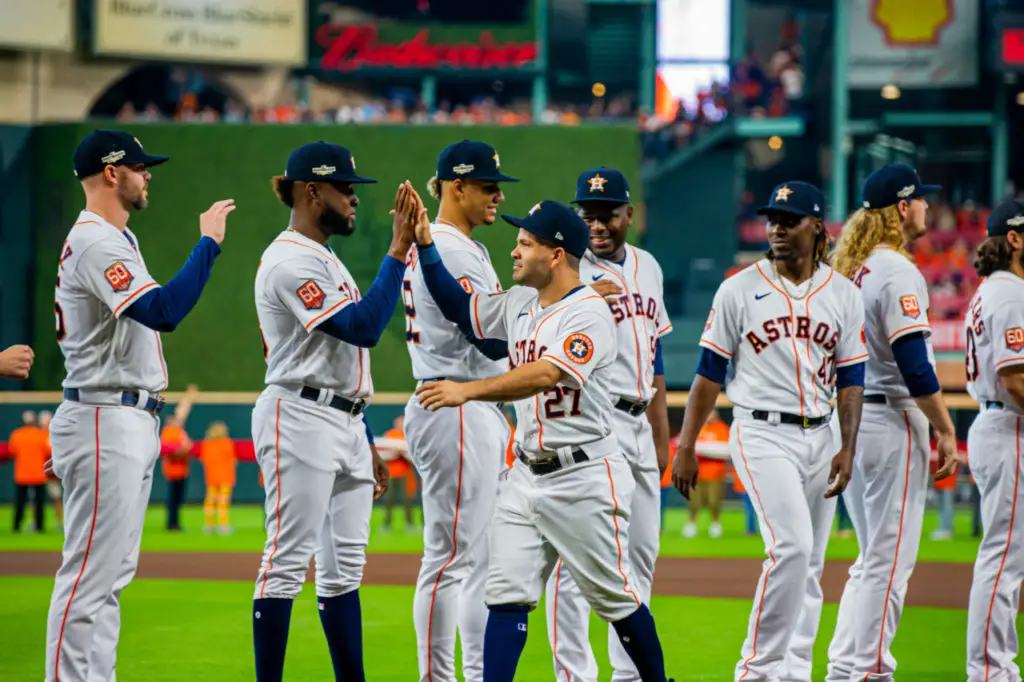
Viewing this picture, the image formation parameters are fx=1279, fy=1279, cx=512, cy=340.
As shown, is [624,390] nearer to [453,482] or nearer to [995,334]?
[453,482]

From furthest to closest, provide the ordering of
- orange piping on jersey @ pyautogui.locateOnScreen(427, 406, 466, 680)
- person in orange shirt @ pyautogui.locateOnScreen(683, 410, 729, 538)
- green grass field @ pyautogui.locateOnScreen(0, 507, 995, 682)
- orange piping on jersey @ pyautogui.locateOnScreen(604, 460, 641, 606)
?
1. person in orange shirt @ pyautogui.locateOnScreen(683, 410, 729, 538)
2. green grass field @ pyautogui.locateOnScreen(0, 507, 995, 682)
3. orange piping on jersey @ pyautogui.locateOnScreen(427, 406, 466, 680)
4. orange piping on jersey @ pyautogui.locateOnScreen(604, 460, 641, 606)

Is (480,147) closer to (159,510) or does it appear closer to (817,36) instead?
(159,510)

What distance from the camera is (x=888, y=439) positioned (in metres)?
5.50

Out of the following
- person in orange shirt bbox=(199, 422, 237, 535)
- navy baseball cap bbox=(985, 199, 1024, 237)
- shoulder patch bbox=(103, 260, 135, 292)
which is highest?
navy baseball cap bbox=(985, 199, 1024, 237)

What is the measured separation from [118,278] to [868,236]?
3.24 meters

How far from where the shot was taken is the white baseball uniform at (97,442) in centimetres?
458

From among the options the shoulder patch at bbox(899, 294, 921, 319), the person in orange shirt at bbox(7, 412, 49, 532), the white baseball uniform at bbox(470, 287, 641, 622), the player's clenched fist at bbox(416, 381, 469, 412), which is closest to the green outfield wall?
the person in orange shirt at bbox(7, 412, 49, 532)

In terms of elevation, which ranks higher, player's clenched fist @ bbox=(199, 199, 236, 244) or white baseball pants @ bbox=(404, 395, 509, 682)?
player's clenched fist @ bbox=(199, 199, 236, 244)

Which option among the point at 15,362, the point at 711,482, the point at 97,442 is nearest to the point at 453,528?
the point at 97,442

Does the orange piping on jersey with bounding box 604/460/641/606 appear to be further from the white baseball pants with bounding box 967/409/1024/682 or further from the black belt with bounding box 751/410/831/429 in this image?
the white baseball pants with bounding box 967/409/1024/682

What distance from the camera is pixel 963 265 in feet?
75.6

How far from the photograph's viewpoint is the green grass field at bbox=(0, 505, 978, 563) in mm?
13055

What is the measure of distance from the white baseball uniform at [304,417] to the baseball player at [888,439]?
7.19 feet

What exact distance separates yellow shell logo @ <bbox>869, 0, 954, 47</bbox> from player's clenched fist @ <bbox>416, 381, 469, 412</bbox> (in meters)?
24.8
